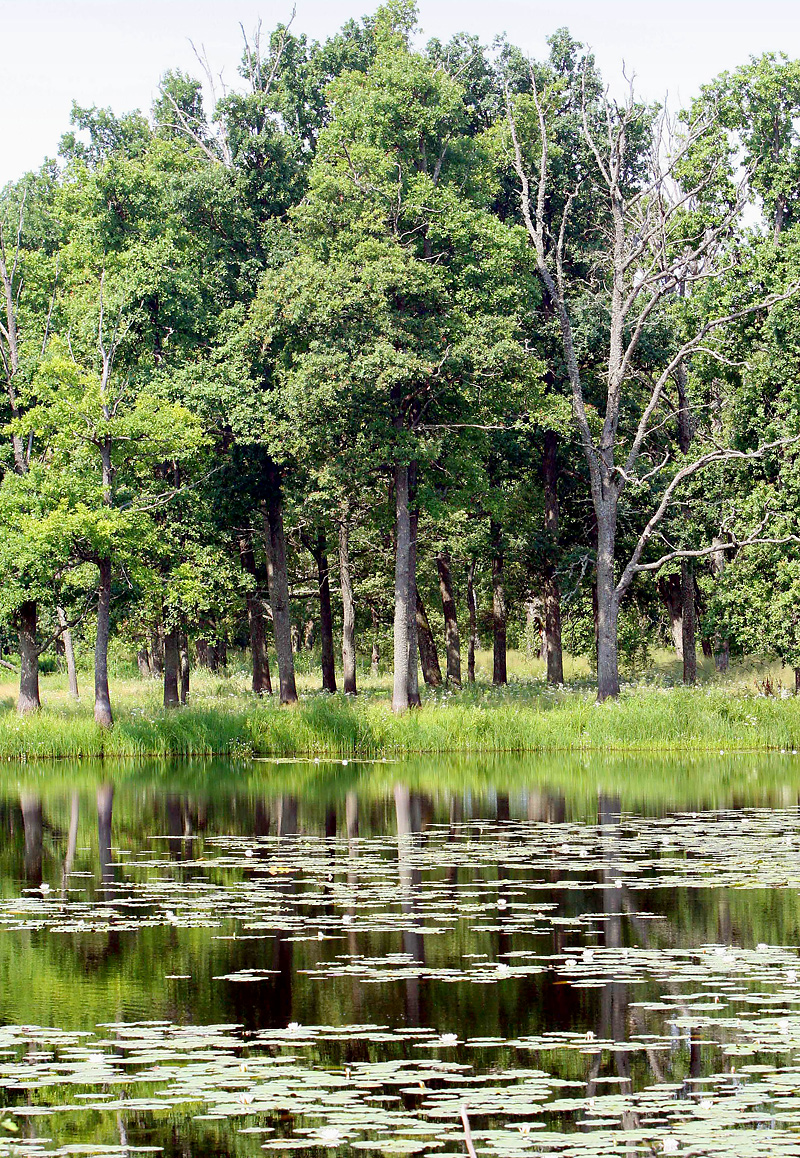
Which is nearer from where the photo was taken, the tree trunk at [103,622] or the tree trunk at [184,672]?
the tree trunk at [103,622]

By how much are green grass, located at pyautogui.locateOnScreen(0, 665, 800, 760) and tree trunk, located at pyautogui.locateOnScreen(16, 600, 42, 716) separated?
334 centimetres

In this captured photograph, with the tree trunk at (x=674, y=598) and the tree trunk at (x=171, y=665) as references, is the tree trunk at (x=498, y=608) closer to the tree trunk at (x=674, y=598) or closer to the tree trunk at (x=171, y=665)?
the tree trunk at (x=674, y=598)

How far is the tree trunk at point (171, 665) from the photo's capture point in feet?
138

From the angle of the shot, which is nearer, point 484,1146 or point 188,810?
point 484,1146

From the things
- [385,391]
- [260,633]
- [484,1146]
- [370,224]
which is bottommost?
[484,1146]

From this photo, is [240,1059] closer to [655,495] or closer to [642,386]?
[655,495]

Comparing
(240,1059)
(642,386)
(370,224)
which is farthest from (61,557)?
(240,1059)

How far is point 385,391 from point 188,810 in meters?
18.7

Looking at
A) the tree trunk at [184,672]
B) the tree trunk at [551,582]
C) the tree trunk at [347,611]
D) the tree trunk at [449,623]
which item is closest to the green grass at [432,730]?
the tree trunk at [184,672]

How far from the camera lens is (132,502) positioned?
3944 centimetres

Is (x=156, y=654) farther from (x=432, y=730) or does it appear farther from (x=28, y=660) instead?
(x=432, y=730)

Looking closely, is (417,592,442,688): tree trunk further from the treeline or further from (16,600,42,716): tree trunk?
(16,600,42,716): tree trunk

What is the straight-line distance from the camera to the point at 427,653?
51.3 metres

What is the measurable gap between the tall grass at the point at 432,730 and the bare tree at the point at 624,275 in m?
5.68
